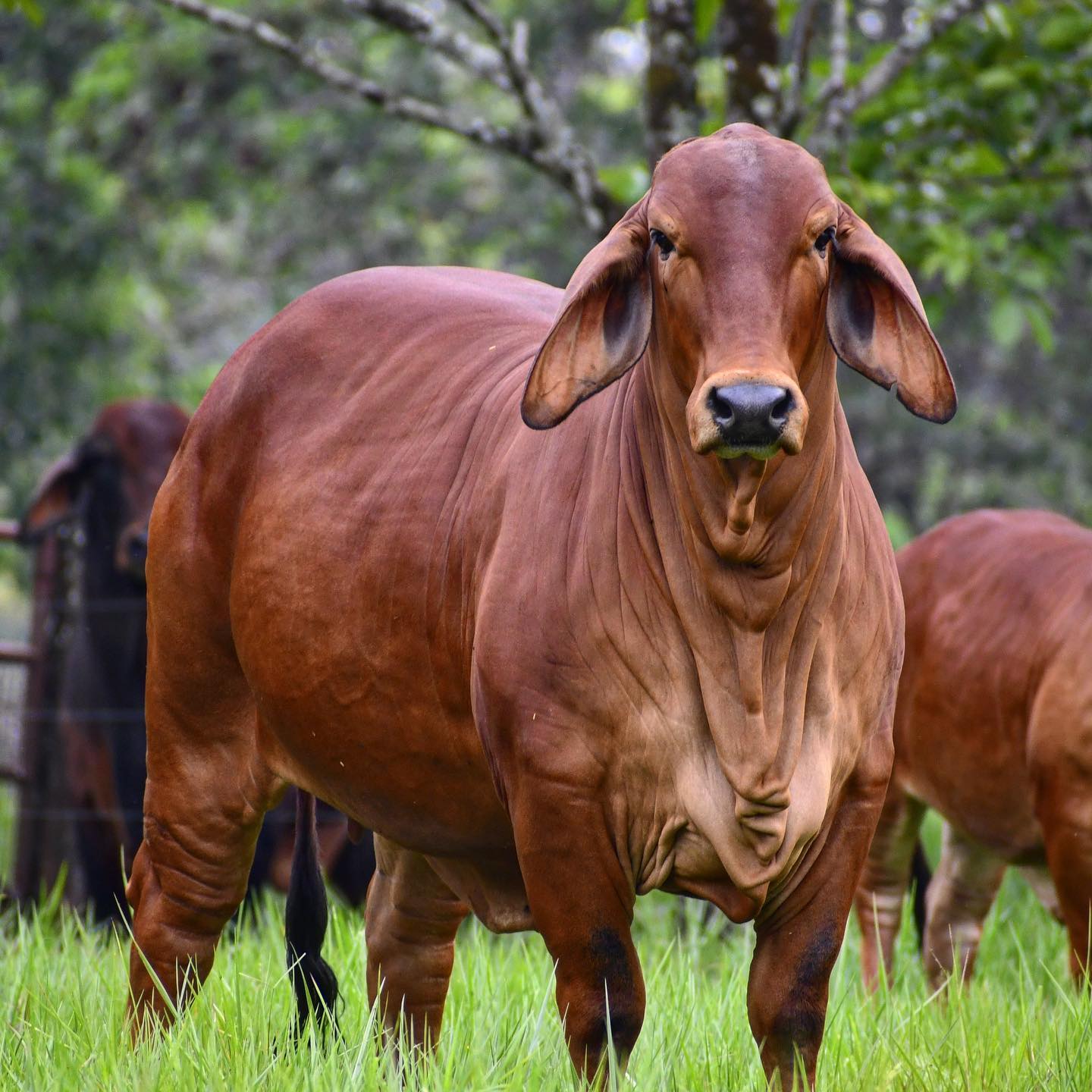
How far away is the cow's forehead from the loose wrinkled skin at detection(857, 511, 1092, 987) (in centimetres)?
271

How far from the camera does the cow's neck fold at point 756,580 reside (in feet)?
9.36

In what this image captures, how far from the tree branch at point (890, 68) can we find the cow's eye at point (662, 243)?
2.78m

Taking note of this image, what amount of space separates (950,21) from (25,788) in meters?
4.91

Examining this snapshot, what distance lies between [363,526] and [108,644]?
4.07 metres

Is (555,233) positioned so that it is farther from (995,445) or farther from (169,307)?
(169,307)

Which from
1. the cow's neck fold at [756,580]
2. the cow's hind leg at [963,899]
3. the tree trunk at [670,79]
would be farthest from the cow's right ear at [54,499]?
the cow's neck fold at [756,580]

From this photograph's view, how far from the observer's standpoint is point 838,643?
119 inches

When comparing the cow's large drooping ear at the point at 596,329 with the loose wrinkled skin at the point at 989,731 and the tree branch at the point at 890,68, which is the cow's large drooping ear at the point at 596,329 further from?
the tree branch at the point at 890,68

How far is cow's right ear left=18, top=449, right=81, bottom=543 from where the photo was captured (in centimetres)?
721

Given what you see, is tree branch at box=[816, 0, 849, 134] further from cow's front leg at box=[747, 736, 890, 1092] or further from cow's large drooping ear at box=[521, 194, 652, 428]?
cow's front leg at box=[747, 736, 890, 1092]

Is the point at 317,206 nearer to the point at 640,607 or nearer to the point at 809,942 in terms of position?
the point at 640,607

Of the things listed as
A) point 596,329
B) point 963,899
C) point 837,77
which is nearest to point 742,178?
point 596,329

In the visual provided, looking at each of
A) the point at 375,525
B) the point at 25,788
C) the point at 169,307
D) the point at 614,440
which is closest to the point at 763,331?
the point at 614,440

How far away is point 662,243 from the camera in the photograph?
2.87m
